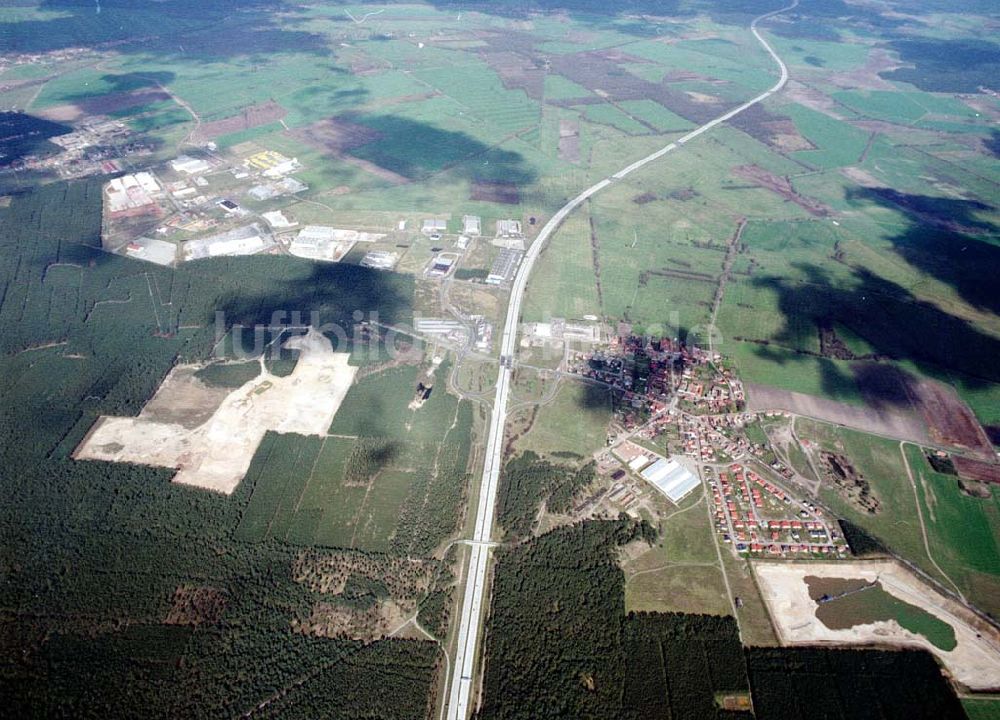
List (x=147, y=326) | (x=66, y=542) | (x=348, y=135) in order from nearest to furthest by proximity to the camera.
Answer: (x=66, y=542), (x=147, y=326), (x=348, y=135)

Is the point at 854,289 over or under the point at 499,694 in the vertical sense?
over

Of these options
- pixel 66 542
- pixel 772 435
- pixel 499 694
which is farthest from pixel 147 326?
pixel 772 435

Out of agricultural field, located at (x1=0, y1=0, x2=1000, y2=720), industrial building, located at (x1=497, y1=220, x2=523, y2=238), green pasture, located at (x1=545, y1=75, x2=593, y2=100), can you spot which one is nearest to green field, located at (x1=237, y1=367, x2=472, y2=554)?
agricultural field, located at (x1=0, y1=0, x2=1000, y2=720)

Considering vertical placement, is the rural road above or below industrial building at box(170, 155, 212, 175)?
below

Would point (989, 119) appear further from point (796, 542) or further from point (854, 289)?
point (796, 542)

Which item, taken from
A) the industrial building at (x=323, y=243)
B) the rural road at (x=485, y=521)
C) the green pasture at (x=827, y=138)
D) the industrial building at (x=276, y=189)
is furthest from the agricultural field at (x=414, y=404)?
the industrial building at (x=276, y=189)

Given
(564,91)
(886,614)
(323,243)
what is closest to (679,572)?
(886,614)

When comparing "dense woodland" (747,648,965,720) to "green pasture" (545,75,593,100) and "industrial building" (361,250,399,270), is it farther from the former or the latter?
"green pasture" (545,75,593,100)
